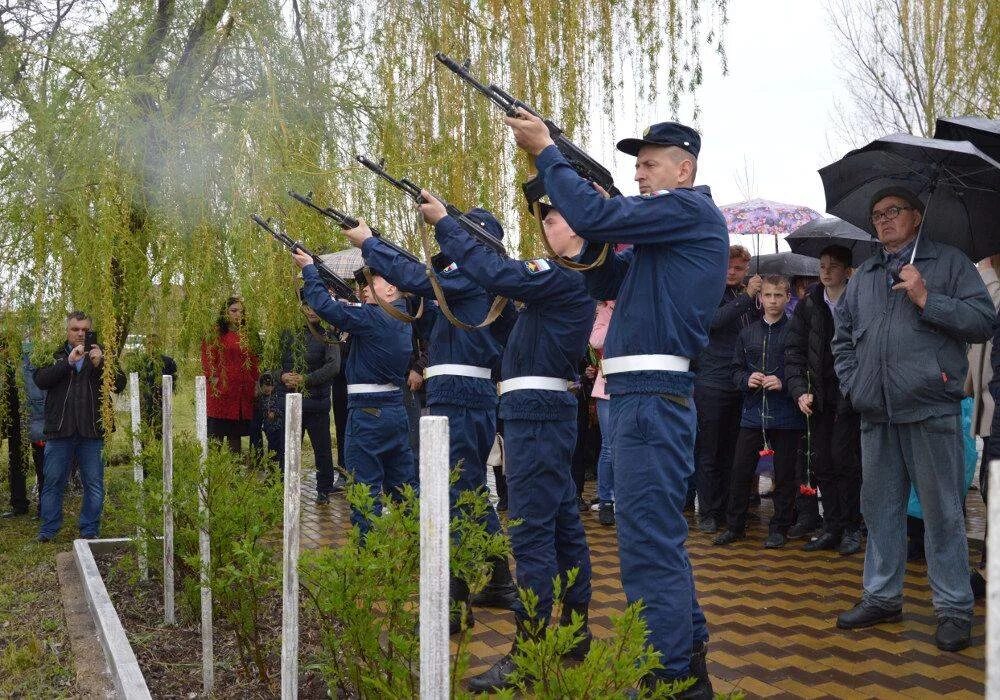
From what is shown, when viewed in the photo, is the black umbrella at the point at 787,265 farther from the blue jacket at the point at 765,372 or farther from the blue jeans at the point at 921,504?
the blue jeans at the point at 921,504

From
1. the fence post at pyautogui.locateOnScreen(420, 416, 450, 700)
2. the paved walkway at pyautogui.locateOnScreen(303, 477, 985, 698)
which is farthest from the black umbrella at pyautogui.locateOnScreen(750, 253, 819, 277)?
the fence post at pyautogui.locateOnScreen(420, 416, 450, 700)

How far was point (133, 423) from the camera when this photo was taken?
19.4 ft

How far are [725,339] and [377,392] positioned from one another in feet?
8.93

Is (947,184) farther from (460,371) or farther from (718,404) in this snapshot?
(718,404)

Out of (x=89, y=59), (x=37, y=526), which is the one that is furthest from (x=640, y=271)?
(x=37, y=526)

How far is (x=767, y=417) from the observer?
708cm

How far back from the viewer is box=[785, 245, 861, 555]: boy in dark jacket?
6848 mm

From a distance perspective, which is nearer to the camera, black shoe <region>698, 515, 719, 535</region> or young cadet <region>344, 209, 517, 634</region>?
young cadet <region>344, 209, 517, 634</region>

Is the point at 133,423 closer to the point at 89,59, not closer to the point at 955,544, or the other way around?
the point at 89,59

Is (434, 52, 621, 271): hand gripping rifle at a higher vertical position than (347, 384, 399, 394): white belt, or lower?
higher

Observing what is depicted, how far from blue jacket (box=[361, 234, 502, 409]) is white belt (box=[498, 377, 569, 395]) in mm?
790

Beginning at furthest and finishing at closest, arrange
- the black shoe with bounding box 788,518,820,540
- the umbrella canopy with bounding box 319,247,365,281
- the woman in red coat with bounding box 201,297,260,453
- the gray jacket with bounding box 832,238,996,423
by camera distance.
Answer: the black shoe with bounding box 788,518,820,540 → the umbrella canopy with bounding box 319,247,365,281 → the woman in red coat with bounding box 201,297,260,453 → the gray jacket with bounding box 832,238,996,423

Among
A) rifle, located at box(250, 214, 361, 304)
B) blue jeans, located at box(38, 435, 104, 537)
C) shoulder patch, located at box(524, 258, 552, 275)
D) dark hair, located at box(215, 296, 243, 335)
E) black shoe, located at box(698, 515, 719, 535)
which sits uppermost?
rifle, located at box(250, 214, 361, 304)

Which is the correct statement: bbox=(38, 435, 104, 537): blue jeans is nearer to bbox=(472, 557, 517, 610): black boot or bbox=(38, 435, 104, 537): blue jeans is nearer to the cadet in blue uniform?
bbox=(472, 557, 517, 610): black boot
